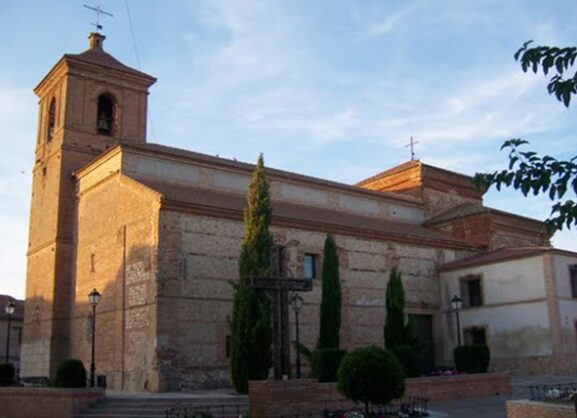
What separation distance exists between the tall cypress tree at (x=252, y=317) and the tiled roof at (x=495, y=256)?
40.8ft

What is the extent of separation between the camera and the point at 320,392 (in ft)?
54.4

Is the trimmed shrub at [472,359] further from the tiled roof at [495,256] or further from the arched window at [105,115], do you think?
the arched window at [105,115]

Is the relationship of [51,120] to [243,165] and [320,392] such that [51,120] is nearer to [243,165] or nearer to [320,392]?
[243,165]

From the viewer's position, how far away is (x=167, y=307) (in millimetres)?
22062

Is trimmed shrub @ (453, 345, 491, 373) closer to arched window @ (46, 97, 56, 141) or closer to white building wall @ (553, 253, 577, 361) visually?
white building wall @ (553, 253, 577, 361)

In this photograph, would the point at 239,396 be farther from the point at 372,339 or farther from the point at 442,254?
the point at 442,254

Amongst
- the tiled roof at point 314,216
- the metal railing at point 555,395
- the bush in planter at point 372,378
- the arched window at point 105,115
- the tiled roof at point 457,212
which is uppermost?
the arched window at point 105,115

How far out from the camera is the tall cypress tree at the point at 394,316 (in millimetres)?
24328

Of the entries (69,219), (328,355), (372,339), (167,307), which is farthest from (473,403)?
(69,219)

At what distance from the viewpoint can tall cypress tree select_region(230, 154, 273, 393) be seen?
1930 centimetres

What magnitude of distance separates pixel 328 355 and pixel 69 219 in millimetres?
15120

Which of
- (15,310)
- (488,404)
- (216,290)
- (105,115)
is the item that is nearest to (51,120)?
(105,115)

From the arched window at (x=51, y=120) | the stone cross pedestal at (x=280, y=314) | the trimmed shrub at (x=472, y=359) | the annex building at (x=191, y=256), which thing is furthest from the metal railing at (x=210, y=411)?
the arched window at (x=51, y=120)

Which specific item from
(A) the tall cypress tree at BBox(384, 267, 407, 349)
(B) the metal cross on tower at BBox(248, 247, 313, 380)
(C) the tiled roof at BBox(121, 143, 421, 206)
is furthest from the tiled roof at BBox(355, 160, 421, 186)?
(B) the metal cross on tower at BBox(248, 247, 313, 380)
